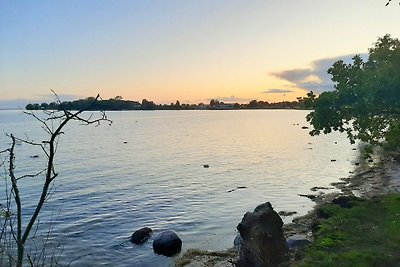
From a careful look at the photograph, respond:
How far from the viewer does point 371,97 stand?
69.8 feet

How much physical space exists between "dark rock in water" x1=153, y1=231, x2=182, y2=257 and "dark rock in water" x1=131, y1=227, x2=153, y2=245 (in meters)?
1.66

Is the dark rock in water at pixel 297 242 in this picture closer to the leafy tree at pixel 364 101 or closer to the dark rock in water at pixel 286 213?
the leafy tree at pixel 364 101

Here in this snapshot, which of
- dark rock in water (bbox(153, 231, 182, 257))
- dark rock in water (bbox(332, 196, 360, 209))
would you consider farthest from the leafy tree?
dark rock in water (bbox(153, 231, 182, 257))

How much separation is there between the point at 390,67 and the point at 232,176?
91.3 ft

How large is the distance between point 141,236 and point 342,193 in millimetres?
20080

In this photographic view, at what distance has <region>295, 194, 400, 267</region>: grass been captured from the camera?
1488 cm

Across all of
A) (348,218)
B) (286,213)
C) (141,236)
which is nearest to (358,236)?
(348,218)

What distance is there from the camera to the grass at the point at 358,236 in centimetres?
1488

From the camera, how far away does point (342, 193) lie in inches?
1405

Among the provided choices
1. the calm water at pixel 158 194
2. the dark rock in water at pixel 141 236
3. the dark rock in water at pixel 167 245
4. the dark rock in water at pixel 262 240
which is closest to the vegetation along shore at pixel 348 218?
the dark rock in water at pixel 262 240

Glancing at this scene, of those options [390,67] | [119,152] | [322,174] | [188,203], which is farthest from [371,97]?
[119,152]

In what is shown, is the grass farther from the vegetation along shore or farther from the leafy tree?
the leafy tree

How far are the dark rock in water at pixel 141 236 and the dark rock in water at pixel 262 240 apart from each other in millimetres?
8331

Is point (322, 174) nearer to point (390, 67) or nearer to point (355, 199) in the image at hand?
point (355, 199)
